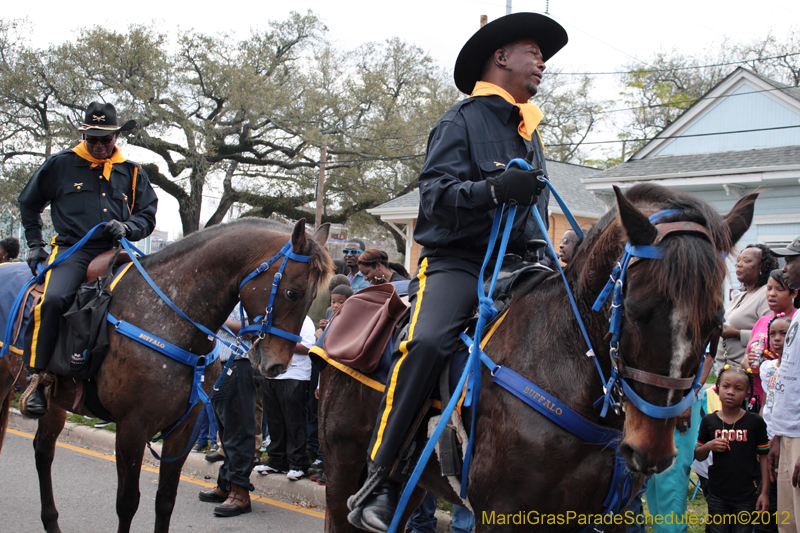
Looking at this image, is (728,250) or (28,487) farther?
(28,487)

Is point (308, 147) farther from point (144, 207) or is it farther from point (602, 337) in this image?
point (602, 337)

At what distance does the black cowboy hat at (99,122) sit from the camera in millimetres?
5184

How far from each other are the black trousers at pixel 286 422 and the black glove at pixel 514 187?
15.5 ft

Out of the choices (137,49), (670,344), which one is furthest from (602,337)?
(137,49)

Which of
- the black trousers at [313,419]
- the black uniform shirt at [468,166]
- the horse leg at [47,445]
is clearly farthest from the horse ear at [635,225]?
the black trousers at [313,419]

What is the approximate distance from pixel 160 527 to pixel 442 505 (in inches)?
101

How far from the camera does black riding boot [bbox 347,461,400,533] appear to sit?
3.13 meters

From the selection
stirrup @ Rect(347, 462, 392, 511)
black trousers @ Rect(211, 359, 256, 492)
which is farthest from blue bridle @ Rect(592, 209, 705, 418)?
black trousers @ Rect(211, 359, 256, 492)

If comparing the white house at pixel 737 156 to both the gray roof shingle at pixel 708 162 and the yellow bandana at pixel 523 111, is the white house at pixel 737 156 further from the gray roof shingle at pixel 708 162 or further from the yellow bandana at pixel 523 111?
the yellow bandana at pixel 523 111

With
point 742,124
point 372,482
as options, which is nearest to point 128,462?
point 372,482

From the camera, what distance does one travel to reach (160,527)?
4.78 meters

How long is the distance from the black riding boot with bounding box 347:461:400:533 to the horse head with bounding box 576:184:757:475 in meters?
1.34

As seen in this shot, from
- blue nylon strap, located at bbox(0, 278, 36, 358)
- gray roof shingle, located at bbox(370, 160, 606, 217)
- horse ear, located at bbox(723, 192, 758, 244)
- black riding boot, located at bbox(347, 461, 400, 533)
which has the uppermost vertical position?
gray roof shingle, located at bbox(370, 160, 606, 217)

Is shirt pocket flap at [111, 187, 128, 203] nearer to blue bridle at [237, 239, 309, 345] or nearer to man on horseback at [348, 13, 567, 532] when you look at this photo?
blue bridle at [237, 239, 309, 345]
